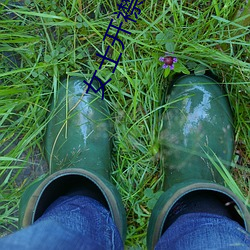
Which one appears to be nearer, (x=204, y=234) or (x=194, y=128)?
(x=204, y=234)

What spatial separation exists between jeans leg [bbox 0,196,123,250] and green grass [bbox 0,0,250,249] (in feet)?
0.91

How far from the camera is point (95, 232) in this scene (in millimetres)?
952

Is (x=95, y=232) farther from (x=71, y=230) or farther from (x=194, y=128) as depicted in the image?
(x=194, y=128)

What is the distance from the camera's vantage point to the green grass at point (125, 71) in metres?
1.31

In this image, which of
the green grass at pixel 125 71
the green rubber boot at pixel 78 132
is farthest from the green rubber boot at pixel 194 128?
the green rubber boot at pixel 78 132

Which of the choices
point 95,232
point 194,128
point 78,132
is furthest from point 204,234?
point 78,132

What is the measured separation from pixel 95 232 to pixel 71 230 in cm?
9

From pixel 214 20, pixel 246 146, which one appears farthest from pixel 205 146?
pixel 214 20

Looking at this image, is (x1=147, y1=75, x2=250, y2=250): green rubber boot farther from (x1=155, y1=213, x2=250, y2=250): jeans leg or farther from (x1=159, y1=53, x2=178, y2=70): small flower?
(x1=155, y1=213, x2=250, y2=250): jeans leg

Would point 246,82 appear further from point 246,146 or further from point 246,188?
point 246,188

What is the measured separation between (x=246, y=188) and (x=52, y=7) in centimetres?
83

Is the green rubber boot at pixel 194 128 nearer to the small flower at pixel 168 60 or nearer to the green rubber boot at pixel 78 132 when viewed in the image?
the small flower at pixel 168 60

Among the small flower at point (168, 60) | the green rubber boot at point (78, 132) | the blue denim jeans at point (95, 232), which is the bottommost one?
the green rubber boot at point (78, 132)

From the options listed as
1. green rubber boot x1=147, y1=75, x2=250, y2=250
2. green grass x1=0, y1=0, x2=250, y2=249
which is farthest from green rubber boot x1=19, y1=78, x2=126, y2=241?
green rubber boot x1=147, y1=75, x2=250, y2=250
